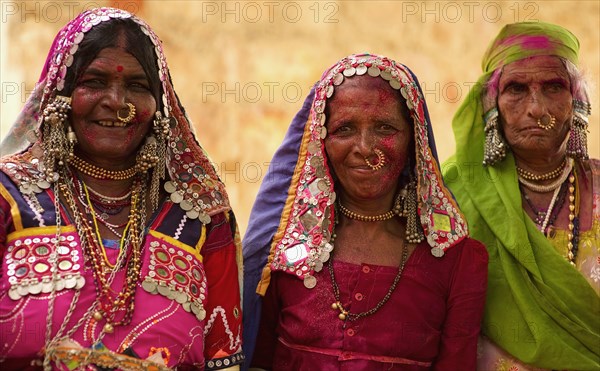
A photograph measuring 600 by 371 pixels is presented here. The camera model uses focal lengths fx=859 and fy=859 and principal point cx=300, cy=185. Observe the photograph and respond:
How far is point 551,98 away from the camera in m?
3.35

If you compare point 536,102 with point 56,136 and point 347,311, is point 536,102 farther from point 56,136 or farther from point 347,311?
point 56,136

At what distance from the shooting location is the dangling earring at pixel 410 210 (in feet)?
10.2

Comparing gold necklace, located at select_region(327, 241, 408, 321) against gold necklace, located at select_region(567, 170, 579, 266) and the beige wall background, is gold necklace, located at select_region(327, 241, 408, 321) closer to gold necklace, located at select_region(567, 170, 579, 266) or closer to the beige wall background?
gold necklace, located at select_region(567, 170, 579, 266)

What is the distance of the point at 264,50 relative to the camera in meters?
7.48

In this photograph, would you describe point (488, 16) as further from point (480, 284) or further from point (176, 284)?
point (176, 284)

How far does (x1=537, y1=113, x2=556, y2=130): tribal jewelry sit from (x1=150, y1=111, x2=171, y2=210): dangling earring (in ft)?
4.72

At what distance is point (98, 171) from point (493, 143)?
5.20ft

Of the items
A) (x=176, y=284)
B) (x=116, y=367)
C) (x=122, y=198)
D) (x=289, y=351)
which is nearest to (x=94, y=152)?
(x=122, y=198)

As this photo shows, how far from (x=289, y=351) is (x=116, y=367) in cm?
71

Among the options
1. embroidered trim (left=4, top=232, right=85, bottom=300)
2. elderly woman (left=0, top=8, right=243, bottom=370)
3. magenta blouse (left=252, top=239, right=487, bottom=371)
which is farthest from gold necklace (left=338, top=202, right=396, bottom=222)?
embroidered trim (left=4, top=232, right=85, bottom=300)

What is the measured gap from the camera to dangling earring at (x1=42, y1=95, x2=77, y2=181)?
2.68m

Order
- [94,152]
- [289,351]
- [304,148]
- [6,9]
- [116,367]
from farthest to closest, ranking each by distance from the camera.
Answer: [6,9]
[304,148]
[289,351]
[94,152]
[116,367]

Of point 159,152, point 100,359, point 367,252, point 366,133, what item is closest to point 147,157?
point 159,152

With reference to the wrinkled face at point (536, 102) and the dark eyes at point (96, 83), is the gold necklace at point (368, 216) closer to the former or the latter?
the wrinkled face at point (536, 102)
